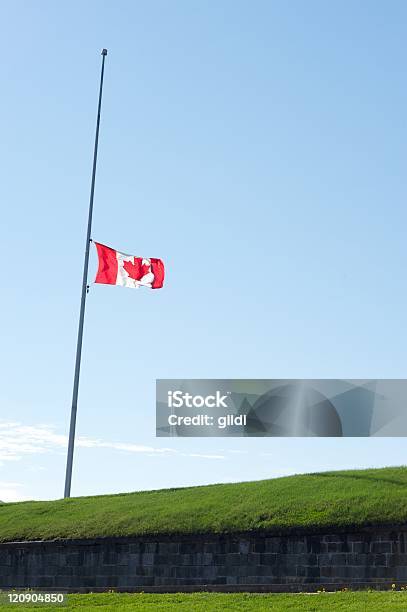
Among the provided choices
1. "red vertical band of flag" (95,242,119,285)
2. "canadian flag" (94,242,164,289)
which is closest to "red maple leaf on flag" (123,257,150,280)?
"canadian flag" (94,242,164,289)

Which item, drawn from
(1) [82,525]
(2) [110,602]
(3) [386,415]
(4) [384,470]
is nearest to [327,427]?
(3) [386,415]

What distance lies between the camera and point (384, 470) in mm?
24422

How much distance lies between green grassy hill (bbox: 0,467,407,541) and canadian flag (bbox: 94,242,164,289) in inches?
349

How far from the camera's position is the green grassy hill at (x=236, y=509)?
68.7ft

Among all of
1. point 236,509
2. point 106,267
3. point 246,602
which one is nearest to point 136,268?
point 106,267

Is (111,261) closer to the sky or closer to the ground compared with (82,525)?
closer to the sky

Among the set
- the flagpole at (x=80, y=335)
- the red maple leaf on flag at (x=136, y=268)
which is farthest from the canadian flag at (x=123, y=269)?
the flagpole at (x=80, y=335)

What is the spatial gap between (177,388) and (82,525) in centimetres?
1033

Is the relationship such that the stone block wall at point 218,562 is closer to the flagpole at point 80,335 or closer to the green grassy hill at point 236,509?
the green grassy hill at point 236,509

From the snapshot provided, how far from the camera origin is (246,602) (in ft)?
59.2

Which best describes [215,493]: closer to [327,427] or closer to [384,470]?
[384,470]

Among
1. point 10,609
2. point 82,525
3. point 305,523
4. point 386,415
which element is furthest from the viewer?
point 386,415

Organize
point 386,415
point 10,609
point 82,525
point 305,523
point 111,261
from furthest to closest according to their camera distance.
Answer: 1. point 386,415
2. point 111,261
3. point 82,525
4. point 305,523
5. point 10,609

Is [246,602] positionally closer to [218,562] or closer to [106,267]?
[218,562]
